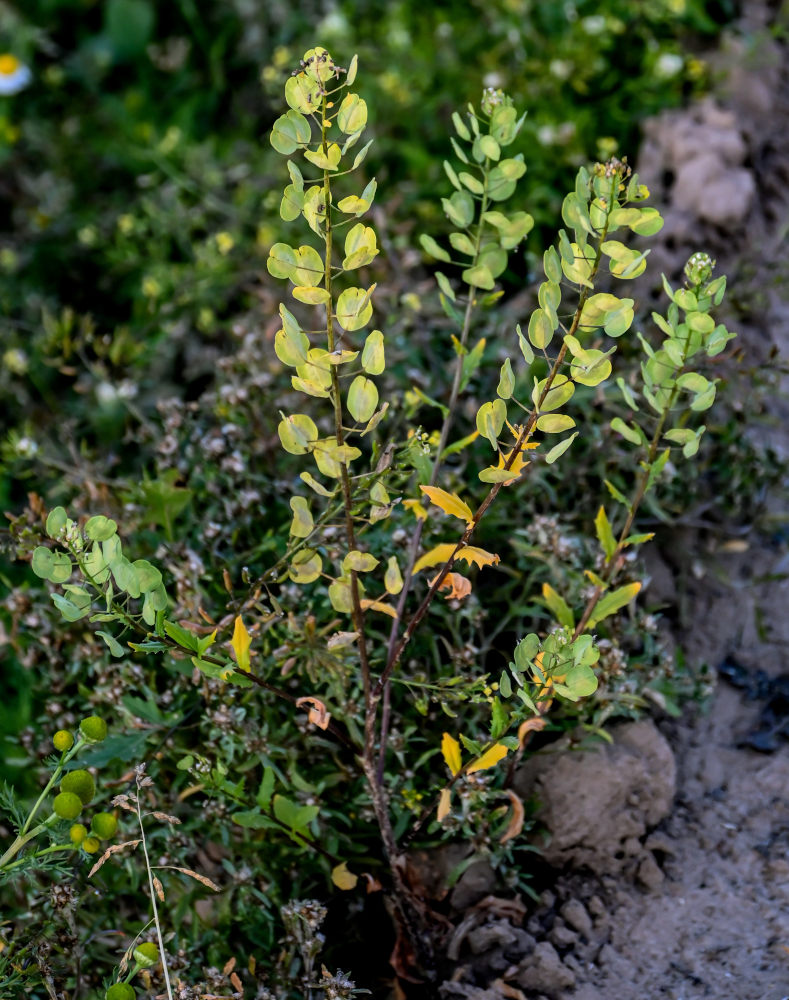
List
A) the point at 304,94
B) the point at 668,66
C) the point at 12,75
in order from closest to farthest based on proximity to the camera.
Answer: the point at 304,94 → the point at 668,66 → the point at 12,75

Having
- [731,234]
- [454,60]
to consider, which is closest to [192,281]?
[454,60]

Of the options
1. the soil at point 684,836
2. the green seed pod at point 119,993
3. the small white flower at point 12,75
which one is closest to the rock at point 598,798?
the soil at point 684,836

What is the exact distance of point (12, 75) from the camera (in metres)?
4.26

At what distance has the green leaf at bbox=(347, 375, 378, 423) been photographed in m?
1.47

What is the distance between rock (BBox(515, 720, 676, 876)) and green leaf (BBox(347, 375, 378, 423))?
86cm

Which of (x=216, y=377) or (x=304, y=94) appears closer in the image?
(x=304, y=94)

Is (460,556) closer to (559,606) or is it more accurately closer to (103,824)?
(559,606)

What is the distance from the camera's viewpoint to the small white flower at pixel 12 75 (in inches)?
167

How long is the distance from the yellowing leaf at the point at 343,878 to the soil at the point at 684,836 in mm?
216

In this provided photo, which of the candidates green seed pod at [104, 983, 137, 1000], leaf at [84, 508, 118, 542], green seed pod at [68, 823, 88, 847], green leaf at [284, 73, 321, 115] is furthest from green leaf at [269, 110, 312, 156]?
green seed pod at [104, 983, 137, 1000]

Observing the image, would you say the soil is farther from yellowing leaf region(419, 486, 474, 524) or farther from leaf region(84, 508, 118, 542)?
leaf region(84, 508, 118, 542)

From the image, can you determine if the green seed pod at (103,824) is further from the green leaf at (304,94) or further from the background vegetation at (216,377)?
the green leaf at (304,94)

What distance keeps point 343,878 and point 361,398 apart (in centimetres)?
85


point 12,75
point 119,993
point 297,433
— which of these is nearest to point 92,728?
point 119,993
